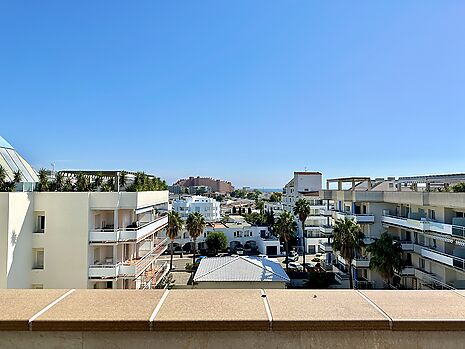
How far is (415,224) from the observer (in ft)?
78.7

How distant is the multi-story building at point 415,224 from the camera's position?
21.1 metres

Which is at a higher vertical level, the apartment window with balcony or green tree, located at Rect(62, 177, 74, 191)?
green tree, located at Rect(62, 177, 74, 191)

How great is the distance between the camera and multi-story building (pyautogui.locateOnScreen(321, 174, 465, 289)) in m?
21.1

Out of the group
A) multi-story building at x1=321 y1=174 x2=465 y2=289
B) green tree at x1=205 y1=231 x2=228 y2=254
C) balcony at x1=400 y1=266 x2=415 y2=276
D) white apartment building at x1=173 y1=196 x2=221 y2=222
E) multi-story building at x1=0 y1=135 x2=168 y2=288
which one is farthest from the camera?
white apartment building at x1=173 y1=196 x2=221 y2=222

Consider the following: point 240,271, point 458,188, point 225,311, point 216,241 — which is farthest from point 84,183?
point 216,241

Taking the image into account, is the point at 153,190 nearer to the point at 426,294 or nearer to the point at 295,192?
the point at 426,294

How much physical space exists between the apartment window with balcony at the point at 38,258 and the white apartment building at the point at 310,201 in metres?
31.2

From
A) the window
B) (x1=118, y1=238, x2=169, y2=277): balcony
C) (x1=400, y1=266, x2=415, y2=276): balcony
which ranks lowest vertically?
(x1=400, y1=266, x2=415, y2=276): balcony

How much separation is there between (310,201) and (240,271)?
1153 inches

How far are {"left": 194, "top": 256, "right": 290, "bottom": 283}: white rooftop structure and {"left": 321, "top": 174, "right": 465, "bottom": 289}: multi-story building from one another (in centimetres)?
875

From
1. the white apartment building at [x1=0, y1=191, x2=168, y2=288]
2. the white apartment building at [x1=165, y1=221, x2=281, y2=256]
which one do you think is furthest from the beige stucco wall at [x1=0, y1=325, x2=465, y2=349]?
the white apartment building at [x1=165, y1=221, x2=281, y2=256]

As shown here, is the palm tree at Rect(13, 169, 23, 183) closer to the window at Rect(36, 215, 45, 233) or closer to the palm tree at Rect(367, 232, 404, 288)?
the window at Rect(36, 215, 45, 233)

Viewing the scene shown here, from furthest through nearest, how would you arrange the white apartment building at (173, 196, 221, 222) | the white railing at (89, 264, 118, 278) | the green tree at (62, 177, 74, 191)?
1. the white apartment building at (173, 196, 221, 222)
2. the green tree at (62, 177, 74, 191)
3. the white railing at (89, 264, 118, 278)

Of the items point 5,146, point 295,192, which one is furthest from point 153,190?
point 295,192
